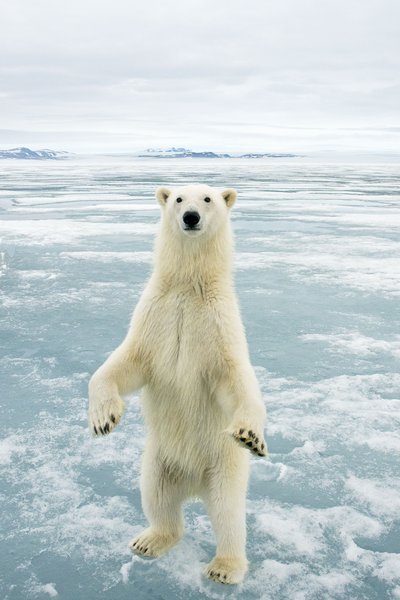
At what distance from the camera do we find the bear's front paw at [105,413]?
2.42 meters

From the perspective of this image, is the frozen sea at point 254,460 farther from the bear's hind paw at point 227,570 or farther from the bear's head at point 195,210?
the bear's head at point 195,210

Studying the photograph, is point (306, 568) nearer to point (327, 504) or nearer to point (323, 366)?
point (327, 504)

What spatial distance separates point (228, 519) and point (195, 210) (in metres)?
1.24

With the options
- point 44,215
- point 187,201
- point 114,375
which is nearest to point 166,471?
point 114,375

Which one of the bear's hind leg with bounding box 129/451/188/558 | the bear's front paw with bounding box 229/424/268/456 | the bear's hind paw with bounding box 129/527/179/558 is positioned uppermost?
the bear's front paw with bounding box 229/424/268/456

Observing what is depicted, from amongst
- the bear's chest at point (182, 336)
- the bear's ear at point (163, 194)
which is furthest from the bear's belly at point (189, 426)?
the bear's ear at point (163, 194)

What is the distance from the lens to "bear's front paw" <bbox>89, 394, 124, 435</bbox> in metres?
2.42

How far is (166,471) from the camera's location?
272 cm

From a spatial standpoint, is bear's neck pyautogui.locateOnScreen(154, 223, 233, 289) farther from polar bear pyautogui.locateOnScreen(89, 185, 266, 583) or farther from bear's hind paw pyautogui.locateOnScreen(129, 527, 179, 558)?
bear's hind paw pyautogui.locateOnScreen(129, 527, 179, 558)

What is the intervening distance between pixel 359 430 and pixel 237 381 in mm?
1543

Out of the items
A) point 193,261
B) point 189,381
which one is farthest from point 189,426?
point 193,261

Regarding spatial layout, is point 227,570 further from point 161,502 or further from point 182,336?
point 182,336

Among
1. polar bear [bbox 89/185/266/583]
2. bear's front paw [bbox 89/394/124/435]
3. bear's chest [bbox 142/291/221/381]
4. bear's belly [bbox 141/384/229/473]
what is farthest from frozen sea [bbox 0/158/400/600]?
bear's chest [bbox 142/291/221/381]

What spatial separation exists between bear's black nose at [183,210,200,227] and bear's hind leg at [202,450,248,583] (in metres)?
0.98
